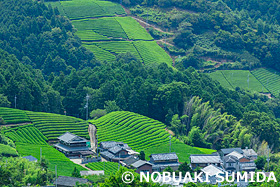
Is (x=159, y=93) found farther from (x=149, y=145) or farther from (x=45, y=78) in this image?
(x=45, y=78)

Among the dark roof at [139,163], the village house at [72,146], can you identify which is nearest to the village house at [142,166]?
the dark roof at [139,163]

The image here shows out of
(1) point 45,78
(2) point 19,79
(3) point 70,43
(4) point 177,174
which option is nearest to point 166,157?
(4) point 177,174

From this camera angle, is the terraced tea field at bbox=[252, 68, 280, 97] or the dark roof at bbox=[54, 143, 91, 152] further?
the terraced tea field at bbox=[252, 68, 280, 97]

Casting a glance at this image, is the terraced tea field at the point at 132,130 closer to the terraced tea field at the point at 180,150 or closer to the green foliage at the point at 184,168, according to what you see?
the terraced tea field at the point at 180,150

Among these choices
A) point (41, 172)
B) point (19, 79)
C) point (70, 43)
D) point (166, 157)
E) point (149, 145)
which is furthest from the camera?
point (70, 43)

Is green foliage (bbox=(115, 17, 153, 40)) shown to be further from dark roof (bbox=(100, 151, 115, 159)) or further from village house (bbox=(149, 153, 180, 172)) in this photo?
village house (bbox=(149, 153, 180, 172))

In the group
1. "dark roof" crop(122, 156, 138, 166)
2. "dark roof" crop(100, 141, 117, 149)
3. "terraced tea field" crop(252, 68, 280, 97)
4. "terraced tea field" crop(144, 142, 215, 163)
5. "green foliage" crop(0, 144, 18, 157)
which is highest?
"green foliage" crop(0, 144, 18, 157)

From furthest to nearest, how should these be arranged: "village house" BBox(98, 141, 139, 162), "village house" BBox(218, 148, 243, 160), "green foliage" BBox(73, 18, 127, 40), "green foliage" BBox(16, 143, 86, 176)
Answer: "green foliage" BBox(73, 18, 127, 40)
"village house" BBox(218, 148, 243, 160)
"village house" BBox(98, 141, 139, 162)
"green foliage" BBox(16, 143, 86, 176)

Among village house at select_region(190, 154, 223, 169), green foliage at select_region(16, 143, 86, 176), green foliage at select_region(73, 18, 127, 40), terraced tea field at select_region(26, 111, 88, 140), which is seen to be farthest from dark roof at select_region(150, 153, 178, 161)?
green foliage at select_region(73, 18, 127, 40)
